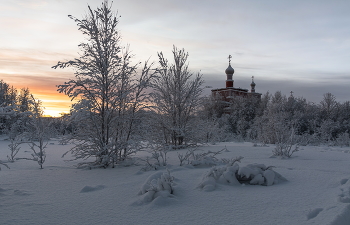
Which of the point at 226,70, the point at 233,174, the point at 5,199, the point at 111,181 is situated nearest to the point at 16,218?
the point at 5,199

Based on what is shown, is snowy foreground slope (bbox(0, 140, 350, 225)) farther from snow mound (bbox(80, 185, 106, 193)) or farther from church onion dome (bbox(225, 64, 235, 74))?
church onion dome (bbox(225, 64, 235, 74))

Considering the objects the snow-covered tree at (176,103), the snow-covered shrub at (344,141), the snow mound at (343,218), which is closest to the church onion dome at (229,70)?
the snow-covered shrub at (344,141)

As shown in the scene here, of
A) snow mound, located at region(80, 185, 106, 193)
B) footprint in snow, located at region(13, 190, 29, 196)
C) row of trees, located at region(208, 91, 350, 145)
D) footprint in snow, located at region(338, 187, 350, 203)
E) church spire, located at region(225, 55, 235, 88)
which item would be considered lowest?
footprint in snow, located at region(13, 190, 29, 196)

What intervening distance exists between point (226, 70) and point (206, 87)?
140 feet

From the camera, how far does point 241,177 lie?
3799 millimetres

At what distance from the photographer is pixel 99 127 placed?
5715 millimetres

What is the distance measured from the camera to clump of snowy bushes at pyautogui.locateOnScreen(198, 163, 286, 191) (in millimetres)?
3655

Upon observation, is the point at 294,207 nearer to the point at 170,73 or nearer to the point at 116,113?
the point at 116,113

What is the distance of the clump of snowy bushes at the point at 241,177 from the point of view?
366cm

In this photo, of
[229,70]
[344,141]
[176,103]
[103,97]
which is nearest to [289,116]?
[344,141]

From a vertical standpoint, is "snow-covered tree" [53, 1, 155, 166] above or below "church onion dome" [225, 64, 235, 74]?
below

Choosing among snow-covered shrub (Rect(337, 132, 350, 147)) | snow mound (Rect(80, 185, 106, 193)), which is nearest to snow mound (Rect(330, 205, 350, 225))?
snow mound (Rect(80, 185, 106, 193))

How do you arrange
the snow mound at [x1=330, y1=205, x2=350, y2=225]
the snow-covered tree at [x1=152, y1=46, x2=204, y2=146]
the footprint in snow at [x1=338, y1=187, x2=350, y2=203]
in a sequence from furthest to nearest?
the snow-covered tree at [x1=152, y1=46, x2=204, y2=146] → the footprint in snow at [x1=338, y1=187, x2=350, y2=203] → the snow mound at [x1=330, y1=205, x2=350, y2=225]

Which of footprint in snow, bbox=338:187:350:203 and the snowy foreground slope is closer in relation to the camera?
the snowy foreground slope
